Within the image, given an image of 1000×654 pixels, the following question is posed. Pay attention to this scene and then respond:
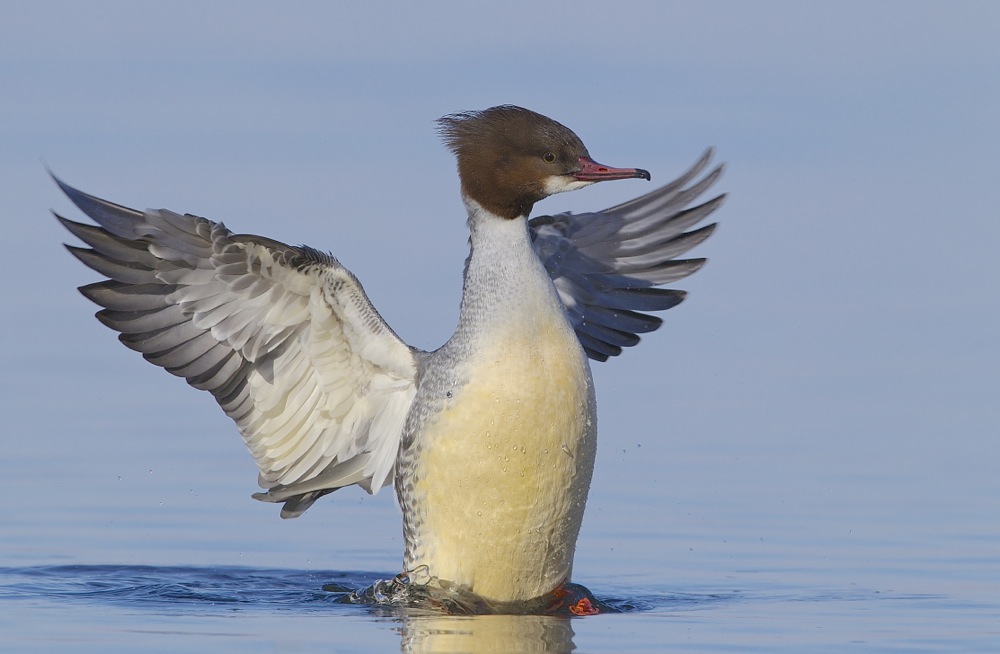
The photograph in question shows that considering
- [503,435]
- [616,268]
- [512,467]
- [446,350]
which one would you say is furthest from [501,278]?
[616,268]

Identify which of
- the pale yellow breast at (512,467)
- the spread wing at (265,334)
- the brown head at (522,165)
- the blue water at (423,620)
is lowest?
the blue water at (423,620)

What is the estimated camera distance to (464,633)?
28.9 feet

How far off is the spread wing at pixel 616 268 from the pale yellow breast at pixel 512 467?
6.41 feet

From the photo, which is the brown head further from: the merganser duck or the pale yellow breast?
the pale yellow breast

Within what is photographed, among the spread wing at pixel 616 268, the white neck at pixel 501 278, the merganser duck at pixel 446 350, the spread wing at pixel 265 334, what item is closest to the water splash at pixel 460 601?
the merganser duck at pixel 446 350

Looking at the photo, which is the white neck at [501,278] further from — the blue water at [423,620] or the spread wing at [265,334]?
the blue water at [423,620]

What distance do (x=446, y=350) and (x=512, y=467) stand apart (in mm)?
702

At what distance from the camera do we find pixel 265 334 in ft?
31.9

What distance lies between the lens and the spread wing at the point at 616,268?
445 inches

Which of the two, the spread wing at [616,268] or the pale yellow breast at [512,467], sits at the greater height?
the spread wing at [616,268]

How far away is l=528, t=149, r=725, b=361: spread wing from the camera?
11.3 m

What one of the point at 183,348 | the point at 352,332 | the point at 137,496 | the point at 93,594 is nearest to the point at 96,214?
the point at 183,348

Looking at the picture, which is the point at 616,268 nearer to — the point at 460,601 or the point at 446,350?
the point at 446,350

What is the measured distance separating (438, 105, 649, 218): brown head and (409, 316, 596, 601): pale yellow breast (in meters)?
0.68
